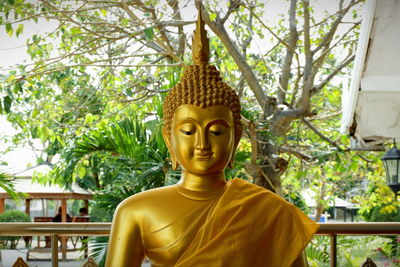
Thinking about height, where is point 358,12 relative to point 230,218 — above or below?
above

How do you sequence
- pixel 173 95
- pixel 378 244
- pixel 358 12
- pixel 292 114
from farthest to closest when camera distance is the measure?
pixel 378 244, pixel 358 12, pixel 292 114, pixel 173 95

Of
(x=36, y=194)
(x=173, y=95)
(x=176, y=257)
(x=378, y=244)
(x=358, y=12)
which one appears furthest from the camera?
(x=36, y=194)

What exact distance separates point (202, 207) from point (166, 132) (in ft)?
0.98

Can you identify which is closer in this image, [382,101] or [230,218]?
[230,218]

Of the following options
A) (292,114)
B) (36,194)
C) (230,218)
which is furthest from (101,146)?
(36,194)

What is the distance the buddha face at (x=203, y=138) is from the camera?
1514 millimetres

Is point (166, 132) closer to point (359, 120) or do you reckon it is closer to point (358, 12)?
point (359, 120)

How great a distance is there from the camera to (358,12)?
627 cm

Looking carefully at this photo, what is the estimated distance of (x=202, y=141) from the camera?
150cm

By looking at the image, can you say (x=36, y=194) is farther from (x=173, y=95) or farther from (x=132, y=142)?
(x=173, y=95)

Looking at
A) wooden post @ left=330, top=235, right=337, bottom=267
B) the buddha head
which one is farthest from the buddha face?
wooden post @ left=330, top=235, right=337, bottom=267

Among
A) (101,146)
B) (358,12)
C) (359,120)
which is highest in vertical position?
(358,12)

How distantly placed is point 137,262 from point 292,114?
12.7 ft

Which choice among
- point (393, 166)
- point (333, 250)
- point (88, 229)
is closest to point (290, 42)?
point (393, 166)
